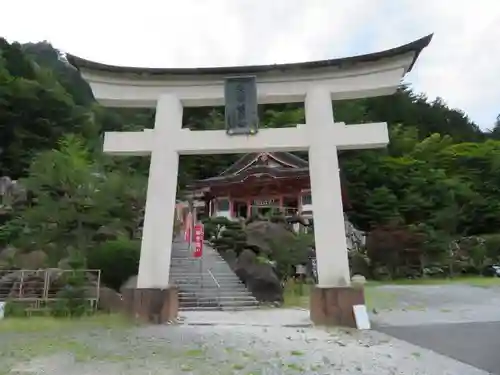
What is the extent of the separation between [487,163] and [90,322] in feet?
104

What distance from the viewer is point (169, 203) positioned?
863cm

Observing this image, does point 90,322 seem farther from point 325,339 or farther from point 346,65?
point 346,65

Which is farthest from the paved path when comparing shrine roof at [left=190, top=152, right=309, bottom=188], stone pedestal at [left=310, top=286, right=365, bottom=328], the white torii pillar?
shrine roof at [left=190, top=152, right=309, bottom=188]

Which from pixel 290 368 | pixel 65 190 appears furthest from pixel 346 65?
pixel 65 190

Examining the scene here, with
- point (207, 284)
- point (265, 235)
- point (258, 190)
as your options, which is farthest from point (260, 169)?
point (207, 284)

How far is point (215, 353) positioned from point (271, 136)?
178 inches

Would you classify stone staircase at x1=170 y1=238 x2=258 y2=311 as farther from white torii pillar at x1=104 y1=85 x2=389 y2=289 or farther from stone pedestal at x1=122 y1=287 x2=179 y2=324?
white torii pillar at x1=104 y1=85 x2=389 y2=289

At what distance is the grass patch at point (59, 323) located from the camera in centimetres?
803

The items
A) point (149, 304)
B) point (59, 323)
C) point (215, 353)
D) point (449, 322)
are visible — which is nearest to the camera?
point (215, 353)

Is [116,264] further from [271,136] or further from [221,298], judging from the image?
[271,136]

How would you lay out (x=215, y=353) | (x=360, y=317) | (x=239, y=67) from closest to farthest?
(x=215, y=353) → (x=360, y=317) → (x=239, y=67)

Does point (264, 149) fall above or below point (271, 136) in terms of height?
below

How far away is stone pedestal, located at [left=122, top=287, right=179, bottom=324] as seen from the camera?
26.8ft

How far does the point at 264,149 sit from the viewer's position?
8.84 meters
